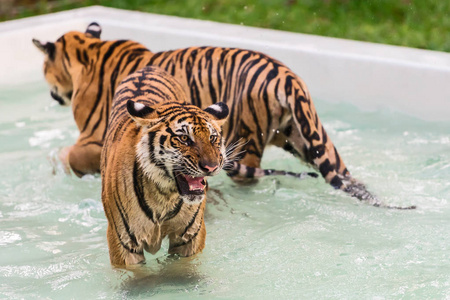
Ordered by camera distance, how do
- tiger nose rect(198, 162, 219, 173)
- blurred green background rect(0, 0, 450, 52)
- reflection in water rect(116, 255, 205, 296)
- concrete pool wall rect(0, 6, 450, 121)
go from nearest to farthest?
tiger nose rect(198, 162, 219, 173), reflection in water rect(116, 255, 205, 296), concrete pool wall rect(0, 6, 450, 121), blurred green background rect(0, 0, 450, 52)

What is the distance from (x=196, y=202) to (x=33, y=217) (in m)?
1.44

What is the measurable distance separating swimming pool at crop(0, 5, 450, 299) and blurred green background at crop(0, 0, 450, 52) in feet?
4.41

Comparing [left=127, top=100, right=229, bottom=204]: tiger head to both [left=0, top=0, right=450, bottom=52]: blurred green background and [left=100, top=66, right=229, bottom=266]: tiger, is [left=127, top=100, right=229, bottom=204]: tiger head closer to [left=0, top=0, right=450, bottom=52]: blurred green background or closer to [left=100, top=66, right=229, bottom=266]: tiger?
[left=100, top=66, right=229, bottom=266]: tiger

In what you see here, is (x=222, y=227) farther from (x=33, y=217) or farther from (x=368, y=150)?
(x=368, y=150)

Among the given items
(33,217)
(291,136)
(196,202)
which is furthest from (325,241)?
(33,217)

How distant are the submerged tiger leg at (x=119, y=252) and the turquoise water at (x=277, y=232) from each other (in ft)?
0.26

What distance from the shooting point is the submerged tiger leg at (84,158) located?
371 cm

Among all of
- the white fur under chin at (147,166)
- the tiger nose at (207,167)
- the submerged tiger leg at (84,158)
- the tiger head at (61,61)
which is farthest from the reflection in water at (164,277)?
the tiger head at (61,61)

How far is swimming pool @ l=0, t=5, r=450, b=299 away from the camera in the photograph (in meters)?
2.87

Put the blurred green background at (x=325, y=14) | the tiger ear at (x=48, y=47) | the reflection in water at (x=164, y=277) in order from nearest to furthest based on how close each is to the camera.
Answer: the reflection in water at (x=164, y=277) < the tiger ear at (x=48, y=47) < the blurred green background at (x=325, y=14)

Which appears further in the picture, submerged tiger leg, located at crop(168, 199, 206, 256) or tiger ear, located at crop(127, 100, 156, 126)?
submerged tiger leg, located at crop(168, 199, 206, 256)

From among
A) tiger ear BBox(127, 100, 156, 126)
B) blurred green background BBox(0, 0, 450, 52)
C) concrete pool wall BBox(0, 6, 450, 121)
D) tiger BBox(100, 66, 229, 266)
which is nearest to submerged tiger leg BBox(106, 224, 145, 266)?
tiger BBox(100, 66, 229, 266)

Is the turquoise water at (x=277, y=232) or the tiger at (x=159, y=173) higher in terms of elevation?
the tiger at (x=159, y=173)

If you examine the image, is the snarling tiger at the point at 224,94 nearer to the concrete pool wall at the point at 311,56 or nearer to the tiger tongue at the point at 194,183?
the tiger tongue at the point at 194,183
